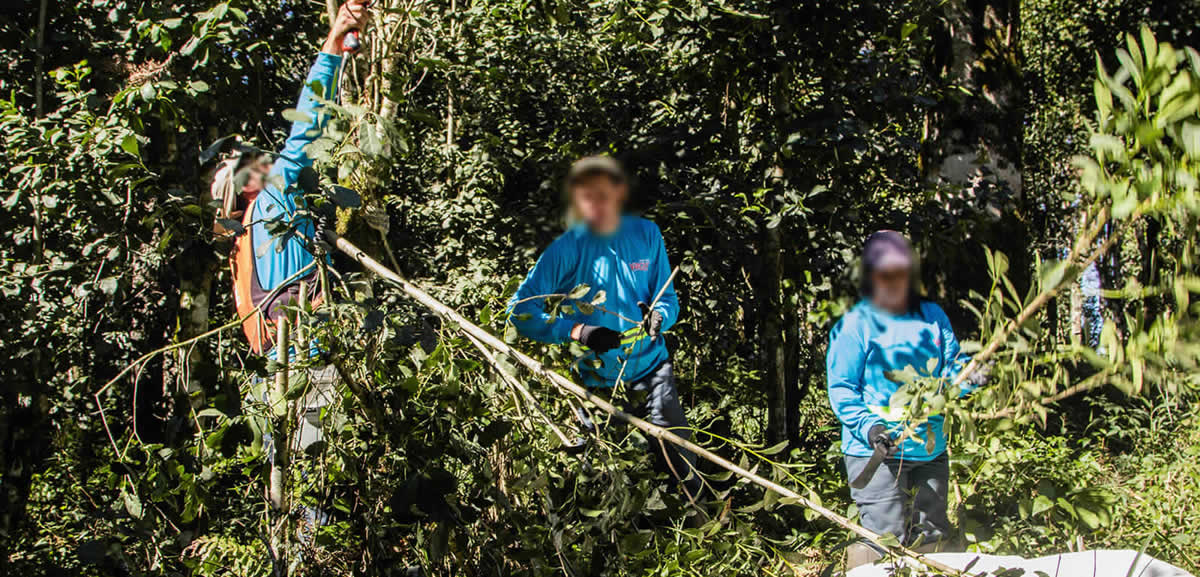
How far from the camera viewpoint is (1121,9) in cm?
909

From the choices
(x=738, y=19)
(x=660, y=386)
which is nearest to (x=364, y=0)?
(x=660, y=386)

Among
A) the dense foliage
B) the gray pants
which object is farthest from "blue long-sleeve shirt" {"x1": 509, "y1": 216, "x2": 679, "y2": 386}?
the gray pants

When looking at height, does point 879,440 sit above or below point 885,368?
below

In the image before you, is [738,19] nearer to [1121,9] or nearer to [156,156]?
[156,156]

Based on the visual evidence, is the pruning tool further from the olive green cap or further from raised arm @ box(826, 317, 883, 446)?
the olive green cap

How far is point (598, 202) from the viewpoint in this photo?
2.97 m

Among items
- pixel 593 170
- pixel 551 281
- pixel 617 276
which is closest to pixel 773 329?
pixel 617 276

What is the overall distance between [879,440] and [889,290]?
57cm

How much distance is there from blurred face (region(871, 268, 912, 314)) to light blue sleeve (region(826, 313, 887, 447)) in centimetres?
12

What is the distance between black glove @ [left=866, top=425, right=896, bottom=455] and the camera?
2518mm

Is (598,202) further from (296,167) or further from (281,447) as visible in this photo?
(281,447)

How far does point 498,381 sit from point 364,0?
1158mm

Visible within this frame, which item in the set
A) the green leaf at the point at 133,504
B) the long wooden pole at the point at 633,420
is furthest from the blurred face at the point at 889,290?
the green leaf at the point at 133,504

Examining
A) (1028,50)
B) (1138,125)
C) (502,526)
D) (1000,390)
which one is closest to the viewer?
(1138,125)
